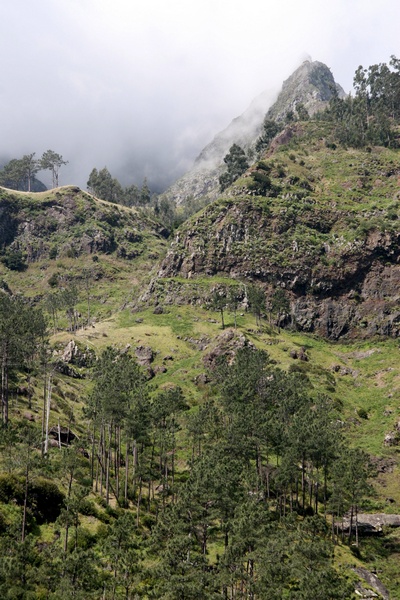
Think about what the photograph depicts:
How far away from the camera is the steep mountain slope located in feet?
486

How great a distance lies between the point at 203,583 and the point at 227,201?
153983 mm

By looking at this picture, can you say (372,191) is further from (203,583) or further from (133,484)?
(203,583)

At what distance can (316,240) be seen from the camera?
16425 centimetres

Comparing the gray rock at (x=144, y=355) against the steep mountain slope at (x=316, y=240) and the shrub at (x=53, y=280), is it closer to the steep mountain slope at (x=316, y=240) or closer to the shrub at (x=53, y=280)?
the steep mountain slope at (x=316, y=240)

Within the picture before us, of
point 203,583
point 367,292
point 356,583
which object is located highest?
point 367,292

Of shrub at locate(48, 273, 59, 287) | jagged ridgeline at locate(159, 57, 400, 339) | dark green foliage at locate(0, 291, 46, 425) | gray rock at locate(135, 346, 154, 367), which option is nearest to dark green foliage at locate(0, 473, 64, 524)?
dark green foliage at locate(0, 291, 46, 425)

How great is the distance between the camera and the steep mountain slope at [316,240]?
148 metres

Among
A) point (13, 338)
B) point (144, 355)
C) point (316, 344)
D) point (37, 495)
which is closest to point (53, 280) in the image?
point (144, 355)

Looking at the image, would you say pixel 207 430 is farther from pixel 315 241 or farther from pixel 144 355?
pixel 315 241

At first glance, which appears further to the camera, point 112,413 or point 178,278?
point 178,278

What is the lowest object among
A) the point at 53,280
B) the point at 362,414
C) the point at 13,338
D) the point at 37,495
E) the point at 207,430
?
the point at 362,414

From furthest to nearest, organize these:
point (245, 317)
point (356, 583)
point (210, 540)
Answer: point (245, 317), point (210, 540), point (356, 583)

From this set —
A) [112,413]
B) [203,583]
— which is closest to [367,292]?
[112,413]

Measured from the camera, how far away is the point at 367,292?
148 metres
